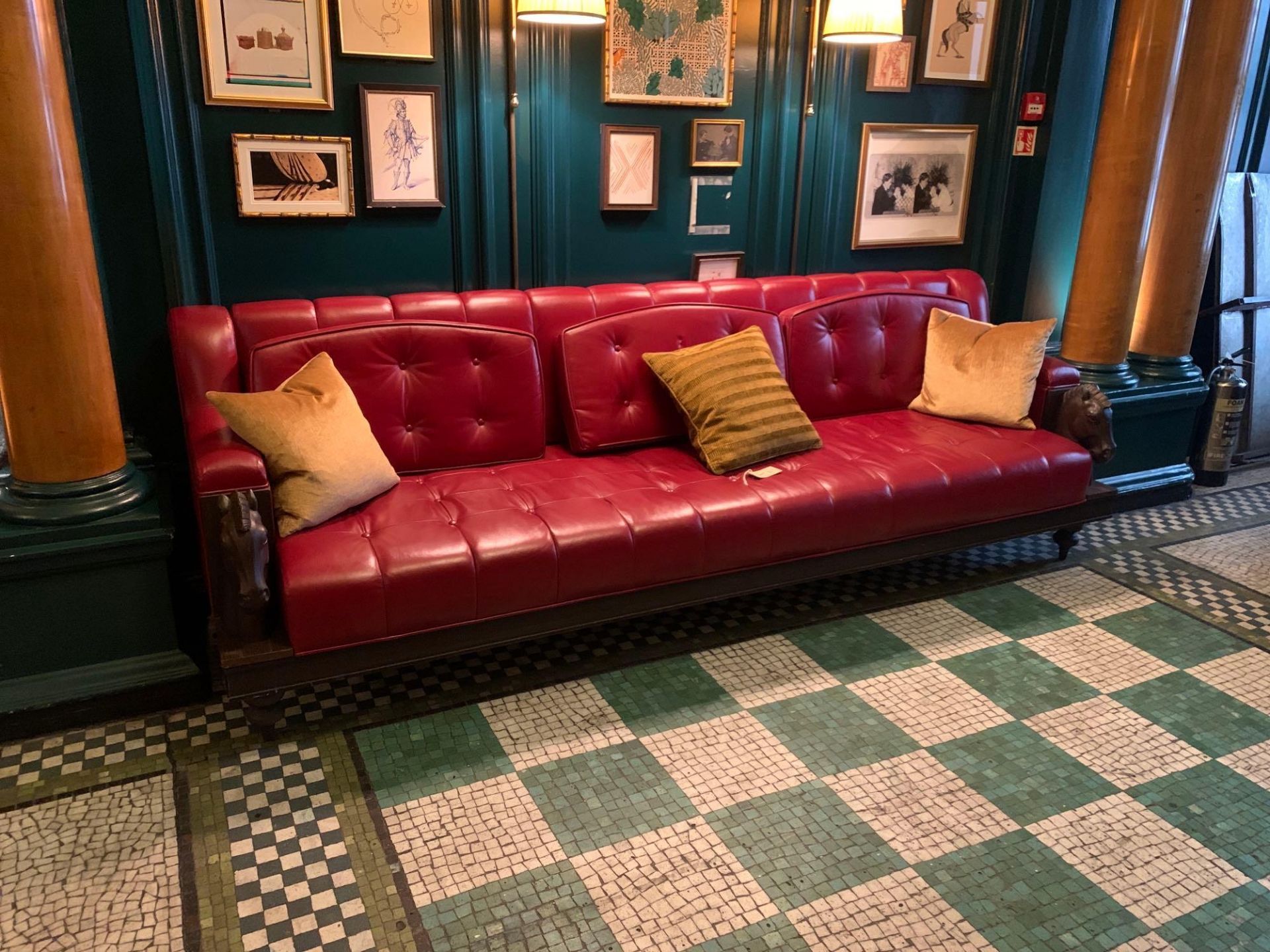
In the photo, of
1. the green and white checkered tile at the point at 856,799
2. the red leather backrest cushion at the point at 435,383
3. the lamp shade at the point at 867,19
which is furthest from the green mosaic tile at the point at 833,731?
the lamp shade at the point at 867,19

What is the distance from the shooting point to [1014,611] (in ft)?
11.2

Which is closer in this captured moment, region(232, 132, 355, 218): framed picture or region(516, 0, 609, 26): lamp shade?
region(516, 0, 609, 26): lamp shade

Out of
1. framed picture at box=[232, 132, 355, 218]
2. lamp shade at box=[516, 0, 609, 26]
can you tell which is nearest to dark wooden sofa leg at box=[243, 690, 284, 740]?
framed picture at box=[232, 132, 355, 218]

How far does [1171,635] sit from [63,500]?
3500 mm

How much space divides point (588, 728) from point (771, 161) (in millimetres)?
2533

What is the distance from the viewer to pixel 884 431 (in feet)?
12.0

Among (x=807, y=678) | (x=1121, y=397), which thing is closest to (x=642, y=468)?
(x=807, y=678)

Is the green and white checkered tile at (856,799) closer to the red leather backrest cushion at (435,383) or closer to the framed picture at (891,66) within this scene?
the red leather backrest cushion at (435,383)

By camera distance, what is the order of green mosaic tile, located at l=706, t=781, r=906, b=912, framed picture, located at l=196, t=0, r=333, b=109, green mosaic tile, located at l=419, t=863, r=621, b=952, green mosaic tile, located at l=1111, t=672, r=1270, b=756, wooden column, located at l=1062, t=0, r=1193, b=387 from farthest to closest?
wooden column, located at l=1062, t=0, r=1193, b=387 → framed picture, located at l=196, t=0, r=333, b=109 → green mosaic tile, located at l=1111, t=672, r=1270, b=756 → green mosaic tile, located at l=706, t=781, r=906, b=912 → green mosaic tile, located at l=419, t=863, r=621, b=952

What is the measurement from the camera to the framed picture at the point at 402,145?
3.24 m

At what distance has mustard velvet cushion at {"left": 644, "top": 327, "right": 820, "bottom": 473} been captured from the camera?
320 cm

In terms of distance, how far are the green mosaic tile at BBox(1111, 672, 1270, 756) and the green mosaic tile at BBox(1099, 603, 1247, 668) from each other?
16 centimetres

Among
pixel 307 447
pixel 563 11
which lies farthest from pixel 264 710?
pixel 563 11

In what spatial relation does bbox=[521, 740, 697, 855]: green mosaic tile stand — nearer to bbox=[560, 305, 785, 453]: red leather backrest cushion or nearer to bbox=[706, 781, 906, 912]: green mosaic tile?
bbox=[706, 781, 906, 912]: green mosaic tile
